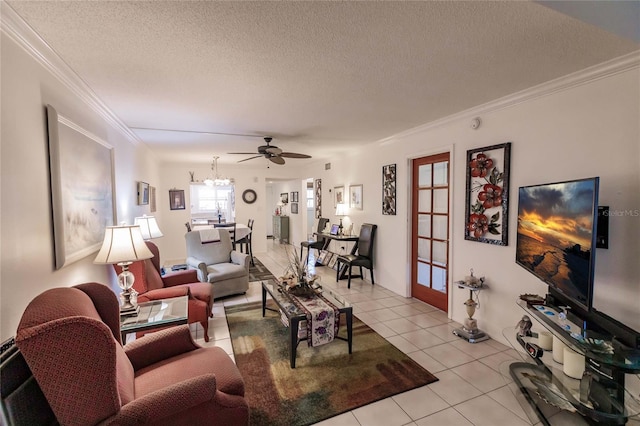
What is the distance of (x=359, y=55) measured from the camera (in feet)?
6.13

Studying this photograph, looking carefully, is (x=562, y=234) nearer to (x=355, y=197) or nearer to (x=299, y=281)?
(x=299, y=281)

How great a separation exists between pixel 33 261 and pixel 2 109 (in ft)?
2.54

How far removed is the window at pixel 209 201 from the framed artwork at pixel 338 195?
14.7 ft

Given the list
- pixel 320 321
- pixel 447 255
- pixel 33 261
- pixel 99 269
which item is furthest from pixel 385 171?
pixel 33 261

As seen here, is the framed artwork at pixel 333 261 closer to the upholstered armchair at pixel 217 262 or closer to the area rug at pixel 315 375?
the upholstered armchair at pixel 217 262

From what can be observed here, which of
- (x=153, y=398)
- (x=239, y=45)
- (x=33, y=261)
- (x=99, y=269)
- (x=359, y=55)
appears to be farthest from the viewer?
(x=99, y=269)

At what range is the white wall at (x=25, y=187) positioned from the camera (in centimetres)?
137

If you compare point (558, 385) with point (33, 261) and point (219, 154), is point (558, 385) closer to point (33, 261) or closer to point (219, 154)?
point (33, 261)

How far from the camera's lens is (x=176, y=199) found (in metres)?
7.04

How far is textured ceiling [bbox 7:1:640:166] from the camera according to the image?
1.44 meters

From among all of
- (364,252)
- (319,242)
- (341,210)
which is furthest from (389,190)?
(319,242)

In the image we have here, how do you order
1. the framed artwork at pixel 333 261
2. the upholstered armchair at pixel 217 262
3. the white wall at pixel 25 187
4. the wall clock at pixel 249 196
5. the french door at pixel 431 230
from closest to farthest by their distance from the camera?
the white wall at pixel 25 187
the french door at pixel 431 230
the upholstered armchair at pixel 217 262
the framed artwork at pixel 333 261
the wall clock at pixel 249 196

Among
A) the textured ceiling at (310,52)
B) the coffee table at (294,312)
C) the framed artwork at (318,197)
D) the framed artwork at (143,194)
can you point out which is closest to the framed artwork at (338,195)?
the framed artwork at (318,197)

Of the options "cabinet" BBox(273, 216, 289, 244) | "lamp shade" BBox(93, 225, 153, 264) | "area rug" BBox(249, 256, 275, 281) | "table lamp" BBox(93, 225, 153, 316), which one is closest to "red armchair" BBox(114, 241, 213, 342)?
"table lamp" BBox(93, 225, 153, 316)
